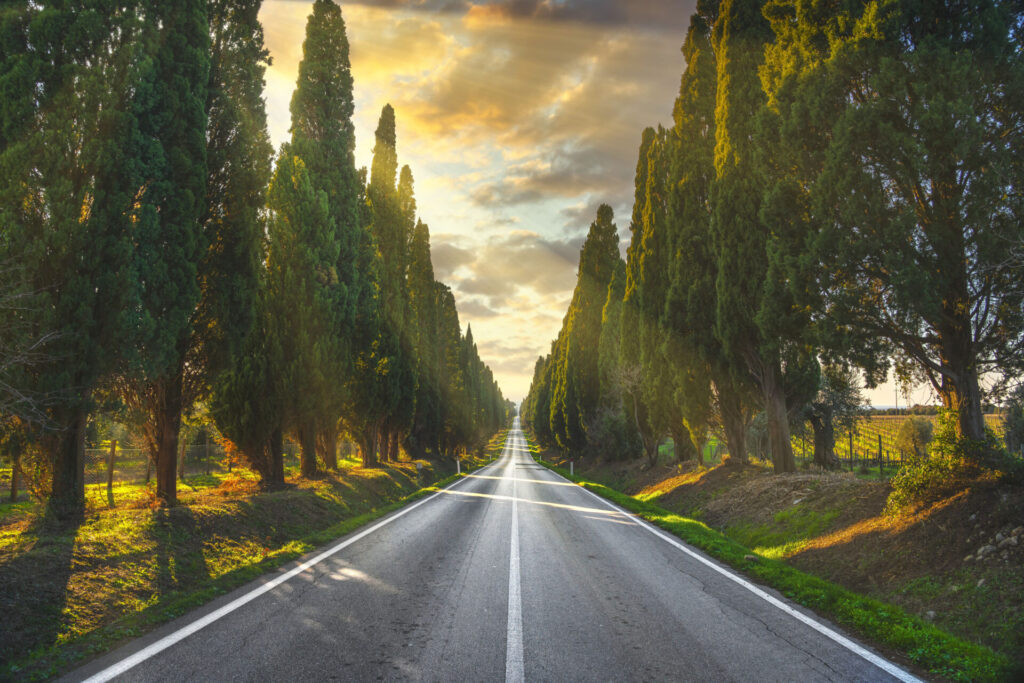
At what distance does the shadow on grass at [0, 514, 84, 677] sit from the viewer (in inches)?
181

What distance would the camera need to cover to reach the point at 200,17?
10320mm

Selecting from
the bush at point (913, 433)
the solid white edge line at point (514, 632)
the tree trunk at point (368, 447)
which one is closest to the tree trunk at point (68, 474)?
the solid white edge line at point (514, 632)

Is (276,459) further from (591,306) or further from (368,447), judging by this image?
(591,306)

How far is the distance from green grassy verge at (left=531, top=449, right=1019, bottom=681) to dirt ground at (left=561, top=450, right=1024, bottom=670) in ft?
1.15

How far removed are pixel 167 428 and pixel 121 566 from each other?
517 centimetres

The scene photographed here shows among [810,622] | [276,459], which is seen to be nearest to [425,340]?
[276,459]

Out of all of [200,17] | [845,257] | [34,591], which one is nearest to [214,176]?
[200,17]

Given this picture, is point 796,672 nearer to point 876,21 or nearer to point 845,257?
point 845,257

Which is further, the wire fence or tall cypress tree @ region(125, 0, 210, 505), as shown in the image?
the wire fence

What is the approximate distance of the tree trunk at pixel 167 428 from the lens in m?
10.5

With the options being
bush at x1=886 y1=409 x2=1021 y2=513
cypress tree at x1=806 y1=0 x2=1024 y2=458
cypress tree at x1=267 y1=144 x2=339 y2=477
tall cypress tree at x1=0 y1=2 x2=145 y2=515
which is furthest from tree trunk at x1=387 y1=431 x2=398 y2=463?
bush at x1=886 y1=409 x2=1021 y2=513

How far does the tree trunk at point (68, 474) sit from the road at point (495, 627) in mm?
3820

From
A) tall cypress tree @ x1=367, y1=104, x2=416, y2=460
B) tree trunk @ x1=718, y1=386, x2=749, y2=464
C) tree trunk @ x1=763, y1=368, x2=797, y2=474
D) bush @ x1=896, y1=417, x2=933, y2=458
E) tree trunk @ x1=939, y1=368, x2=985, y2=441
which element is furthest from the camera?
bush @ x1=896, y1=417, x2=933, y2=458

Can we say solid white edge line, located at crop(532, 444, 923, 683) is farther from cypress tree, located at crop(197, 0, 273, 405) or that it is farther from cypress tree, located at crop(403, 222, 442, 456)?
cypress tree, located at crop(403, 222, 442, 456)
